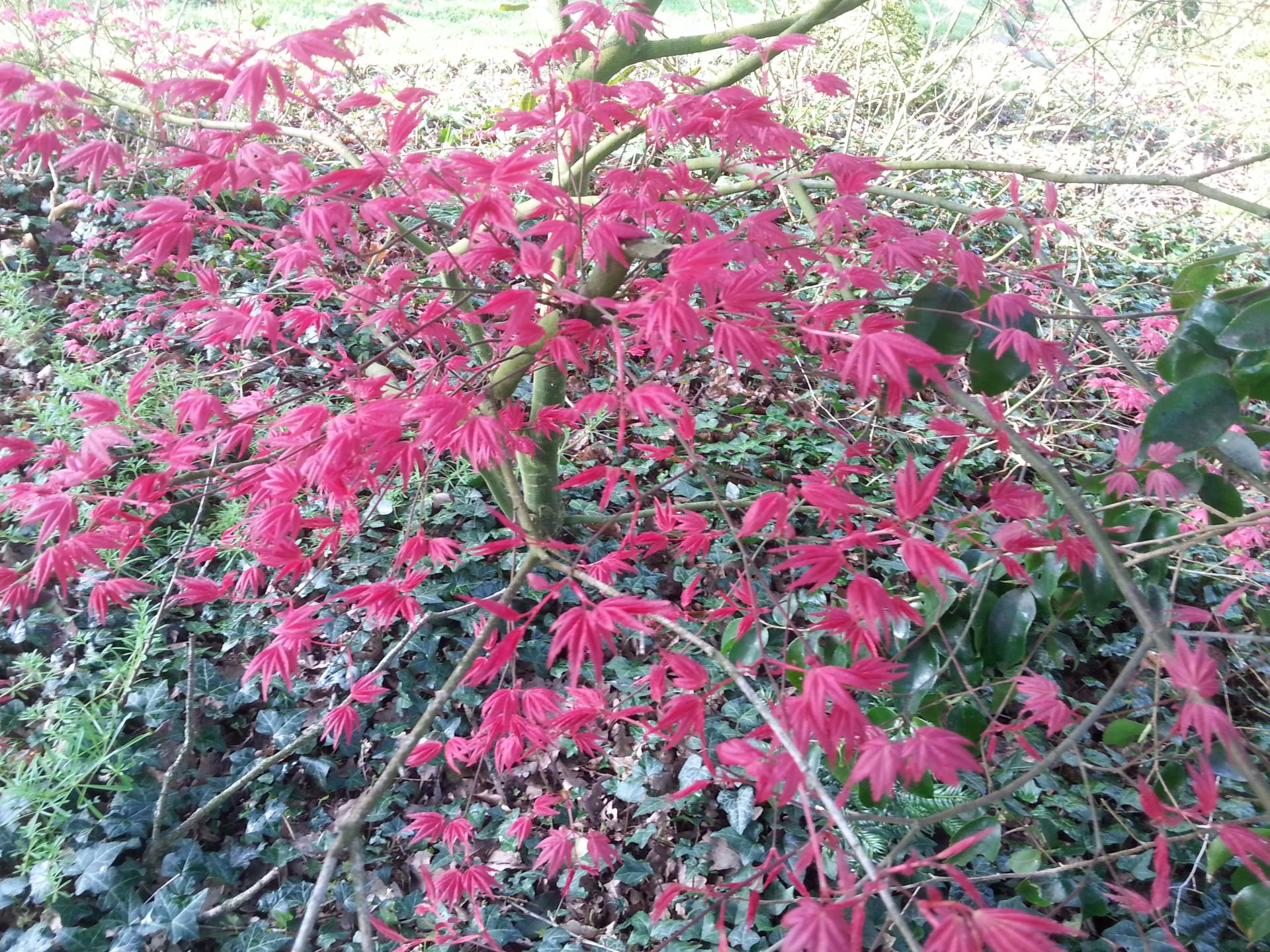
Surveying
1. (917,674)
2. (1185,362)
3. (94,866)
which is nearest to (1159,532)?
(1185,362)

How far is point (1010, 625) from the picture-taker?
1274 millimetres

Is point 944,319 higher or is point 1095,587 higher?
point 944,319

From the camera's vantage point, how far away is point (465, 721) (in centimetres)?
194

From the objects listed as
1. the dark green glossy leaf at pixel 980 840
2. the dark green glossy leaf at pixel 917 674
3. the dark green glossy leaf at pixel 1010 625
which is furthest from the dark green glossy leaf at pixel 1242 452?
the dark green glossy leaf at pixel 980 840

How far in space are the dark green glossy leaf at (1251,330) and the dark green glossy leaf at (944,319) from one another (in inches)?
14.6

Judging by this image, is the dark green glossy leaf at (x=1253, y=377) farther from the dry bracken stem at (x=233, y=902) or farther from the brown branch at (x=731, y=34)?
the dry bracken stem at (x=233, y=902)

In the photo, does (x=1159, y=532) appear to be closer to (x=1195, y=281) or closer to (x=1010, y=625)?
(x=1010, y=625)

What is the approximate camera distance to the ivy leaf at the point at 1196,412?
93 cm

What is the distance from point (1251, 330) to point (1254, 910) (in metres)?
0.88

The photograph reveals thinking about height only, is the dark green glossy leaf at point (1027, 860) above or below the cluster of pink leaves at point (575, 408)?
below

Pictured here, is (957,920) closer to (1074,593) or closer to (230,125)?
(1074,593)

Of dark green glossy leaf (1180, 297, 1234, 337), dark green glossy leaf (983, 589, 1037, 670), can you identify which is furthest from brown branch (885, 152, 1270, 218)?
dark green glossy leaf (983, 589, 1037, 670)

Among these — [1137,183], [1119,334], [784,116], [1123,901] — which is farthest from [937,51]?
[1123,901]

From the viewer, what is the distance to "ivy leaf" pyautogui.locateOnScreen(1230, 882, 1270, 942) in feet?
3.44
